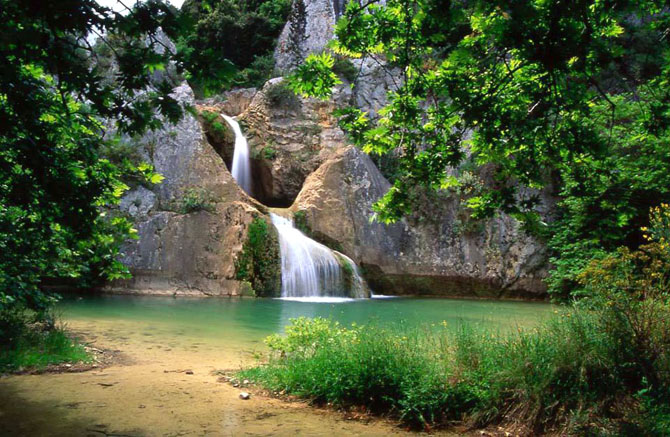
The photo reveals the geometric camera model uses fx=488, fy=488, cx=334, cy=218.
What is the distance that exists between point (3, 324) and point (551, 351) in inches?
266

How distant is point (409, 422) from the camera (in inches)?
180

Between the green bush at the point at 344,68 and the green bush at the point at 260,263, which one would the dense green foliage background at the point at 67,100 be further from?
the green bush at the point at 344,68

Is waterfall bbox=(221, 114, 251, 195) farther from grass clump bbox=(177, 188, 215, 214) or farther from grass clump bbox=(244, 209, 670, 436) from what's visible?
grass clump bbox=(244, 209, 670, 436)

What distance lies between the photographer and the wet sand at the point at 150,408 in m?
4.20

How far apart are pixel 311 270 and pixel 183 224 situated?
5459 millimetres

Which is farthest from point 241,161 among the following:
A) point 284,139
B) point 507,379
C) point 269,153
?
point 507,379

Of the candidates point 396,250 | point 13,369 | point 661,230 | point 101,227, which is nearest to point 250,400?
point 101,227

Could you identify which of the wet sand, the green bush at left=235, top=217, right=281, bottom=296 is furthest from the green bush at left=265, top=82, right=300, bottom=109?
the wet sand

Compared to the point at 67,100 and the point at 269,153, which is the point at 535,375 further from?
the point at 269,153

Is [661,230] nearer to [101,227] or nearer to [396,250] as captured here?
[101,227]

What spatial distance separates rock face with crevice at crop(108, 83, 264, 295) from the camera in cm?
1872

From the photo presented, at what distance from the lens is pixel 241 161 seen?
2477 cm

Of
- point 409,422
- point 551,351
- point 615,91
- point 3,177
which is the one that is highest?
point 615,91

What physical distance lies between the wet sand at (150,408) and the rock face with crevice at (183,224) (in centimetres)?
1223
